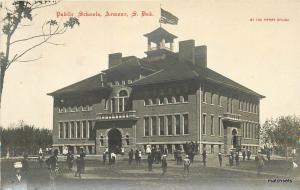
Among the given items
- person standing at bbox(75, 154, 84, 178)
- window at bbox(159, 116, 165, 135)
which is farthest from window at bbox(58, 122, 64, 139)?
person standing at bbox(75, 154, 84, 178)

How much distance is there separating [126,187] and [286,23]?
31.0 ft

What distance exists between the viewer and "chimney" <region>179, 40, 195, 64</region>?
110 feet

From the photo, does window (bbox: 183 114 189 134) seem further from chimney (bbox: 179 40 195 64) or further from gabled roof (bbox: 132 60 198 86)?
chimney (bbox: 179 40 195 64)

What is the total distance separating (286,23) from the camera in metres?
21.1

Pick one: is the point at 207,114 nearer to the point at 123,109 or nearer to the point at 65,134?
the point at 123,109

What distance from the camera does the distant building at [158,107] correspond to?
33.8 m

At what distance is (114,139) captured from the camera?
128 ft

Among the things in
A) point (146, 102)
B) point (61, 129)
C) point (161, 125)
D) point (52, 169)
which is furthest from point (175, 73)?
point (52, 169)

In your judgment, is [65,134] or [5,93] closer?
[5,93]

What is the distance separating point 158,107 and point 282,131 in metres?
10.1

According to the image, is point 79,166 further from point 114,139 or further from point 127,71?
point 114,139

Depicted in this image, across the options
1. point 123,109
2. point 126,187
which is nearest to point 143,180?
point 126,187

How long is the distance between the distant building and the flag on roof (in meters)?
8.01

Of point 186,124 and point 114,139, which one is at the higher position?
point 186,124
